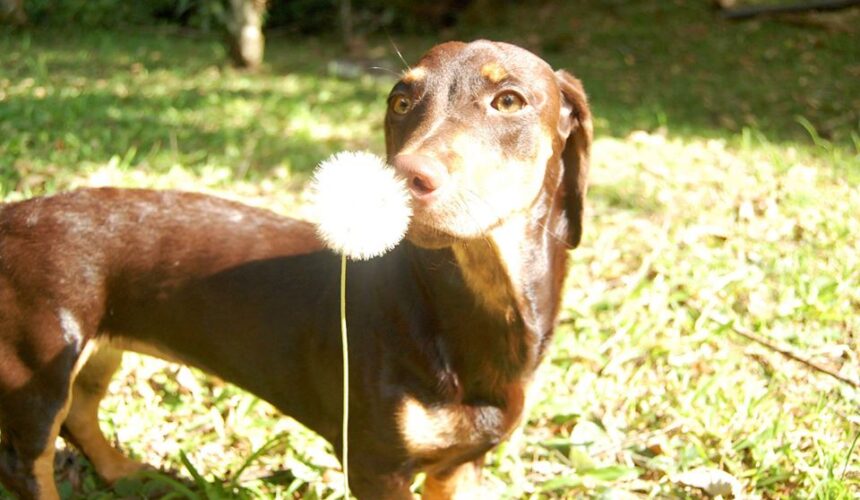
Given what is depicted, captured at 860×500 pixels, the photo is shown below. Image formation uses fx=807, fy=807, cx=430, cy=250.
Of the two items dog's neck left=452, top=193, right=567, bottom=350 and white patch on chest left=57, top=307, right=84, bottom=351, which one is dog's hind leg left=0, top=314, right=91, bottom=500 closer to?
white patch on chest left=57, top=307, right=84, bottom=351

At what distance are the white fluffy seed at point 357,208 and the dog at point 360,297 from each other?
1.76 feet

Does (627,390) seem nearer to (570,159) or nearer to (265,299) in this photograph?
(570,159)

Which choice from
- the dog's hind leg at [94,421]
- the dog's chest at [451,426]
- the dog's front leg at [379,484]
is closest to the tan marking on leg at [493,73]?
the dog's chest at [451,426]

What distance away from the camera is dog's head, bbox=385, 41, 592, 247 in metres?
1.94

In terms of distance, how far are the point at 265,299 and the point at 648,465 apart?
157 cm

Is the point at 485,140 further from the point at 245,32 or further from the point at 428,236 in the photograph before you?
the point at 245,32

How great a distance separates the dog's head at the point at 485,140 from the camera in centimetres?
194

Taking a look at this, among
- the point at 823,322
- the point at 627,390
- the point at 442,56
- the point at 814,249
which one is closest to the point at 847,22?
the point at 814,249

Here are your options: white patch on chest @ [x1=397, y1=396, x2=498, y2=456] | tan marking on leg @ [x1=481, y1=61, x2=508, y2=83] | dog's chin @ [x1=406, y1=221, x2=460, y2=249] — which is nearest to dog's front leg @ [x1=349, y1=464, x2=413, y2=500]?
white patch on chest @ [x1=397, y1=396, x2=498, y2=456]

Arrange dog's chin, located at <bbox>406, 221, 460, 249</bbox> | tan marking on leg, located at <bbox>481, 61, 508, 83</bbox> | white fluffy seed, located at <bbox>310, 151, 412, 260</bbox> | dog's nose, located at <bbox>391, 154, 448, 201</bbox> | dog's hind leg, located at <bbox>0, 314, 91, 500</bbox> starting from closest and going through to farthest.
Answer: white fluffy seed, located at <bbox>310, 151, 412, 260</bbox>
dog's nose, located at <bbox>391, 154, 448, 201</bbox>
dog's chin, located at <bbox>406, 221, 460, 249</bbox>
tan marking on leg, located at <bbox>481, 61, 508, 83</bbox>
dog's hind leg, located at <bbox>0, 314, 91, 500</bbox>

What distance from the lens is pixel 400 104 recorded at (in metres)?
2.41

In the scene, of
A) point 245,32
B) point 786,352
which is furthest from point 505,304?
point 245,32

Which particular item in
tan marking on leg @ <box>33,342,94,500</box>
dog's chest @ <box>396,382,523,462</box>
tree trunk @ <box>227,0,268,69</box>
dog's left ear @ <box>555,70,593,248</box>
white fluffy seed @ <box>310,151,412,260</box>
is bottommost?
tree trunk @ <box>227,0,268,69</box>

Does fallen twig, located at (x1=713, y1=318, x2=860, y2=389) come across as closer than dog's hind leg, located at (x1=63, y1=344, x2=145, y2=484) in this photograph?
No
